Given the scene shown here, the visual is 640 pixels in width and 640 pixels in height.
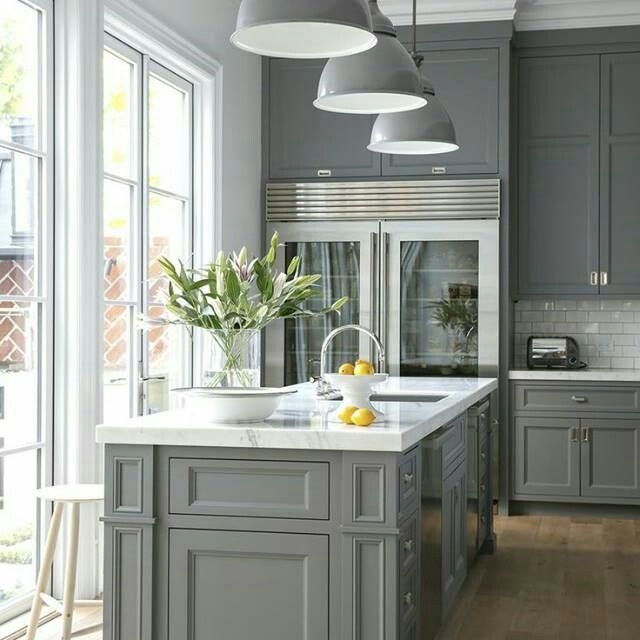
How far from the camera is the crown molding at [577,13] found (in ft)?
20.7

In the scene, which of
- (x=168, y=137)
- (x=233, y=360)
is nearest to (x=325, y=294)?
(x=168, y=137)

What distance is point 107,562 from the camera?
2.99m

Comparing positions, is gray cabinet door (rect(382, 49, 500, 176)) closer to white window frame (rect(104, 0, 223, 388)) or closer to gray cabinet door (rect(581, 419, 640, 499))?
white window frame (rect(104, 0, 223, 388))

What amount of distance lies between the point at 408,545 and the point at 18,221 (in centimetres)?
197

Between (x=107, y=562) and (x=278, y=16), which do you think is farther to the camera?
(x=107, y=562)

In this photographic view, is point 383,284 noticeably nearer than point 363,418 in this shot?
No

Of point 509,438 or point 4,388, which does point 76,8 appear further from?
point 509,438

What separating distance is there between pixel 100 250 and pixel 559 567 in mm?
2566

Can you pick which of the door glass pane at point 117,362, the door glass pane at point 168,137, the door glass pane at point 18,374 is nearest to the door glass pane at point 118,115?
the door glass pane at point 168,137

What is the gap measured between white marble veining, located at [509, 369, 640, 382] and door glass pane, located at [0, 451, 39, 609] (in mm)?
3187

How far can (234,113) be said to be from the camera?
20.2ft

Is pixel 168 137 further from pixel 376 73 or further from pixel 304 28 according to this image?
pixel 304 28

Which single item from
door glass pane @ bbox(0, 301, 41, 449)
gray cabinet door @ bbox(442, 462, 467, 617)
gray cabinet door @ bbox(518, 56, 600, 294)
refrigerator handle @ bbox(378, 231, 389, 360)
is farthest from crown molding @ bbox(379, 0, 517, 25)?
door glass pane @ bbox(0, 301, 41, 449)

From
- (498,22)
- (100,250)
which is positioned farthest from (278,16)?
(498,22)
